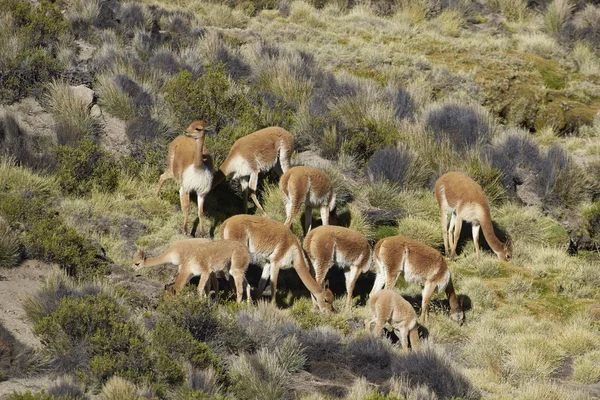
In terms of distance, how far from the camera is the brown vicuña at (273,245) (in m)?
11.4

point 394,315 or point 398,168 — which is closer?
point 394,315

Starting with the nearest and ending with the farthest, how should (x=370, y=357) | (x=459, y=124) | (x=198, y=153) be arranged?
(x=370, y=357) → (x=198, y=153) → (x=459, y=124)

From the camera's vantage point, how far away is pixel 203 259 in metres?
10.7

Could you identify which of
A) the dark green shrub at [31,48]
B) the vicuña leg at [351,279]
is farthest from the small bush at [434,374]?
the dark green shrub at [31,48]

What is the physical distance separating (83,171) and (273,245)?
15.3 feet

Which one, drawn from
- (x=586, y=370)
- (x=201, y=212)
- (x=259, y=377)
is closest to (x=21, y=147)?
(x=201, y=212)

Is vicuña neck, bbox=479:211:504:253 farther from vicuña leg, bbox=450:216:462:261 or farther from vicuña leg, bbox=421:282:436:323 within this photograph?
vicuña leg, bbox=421:282:436:323

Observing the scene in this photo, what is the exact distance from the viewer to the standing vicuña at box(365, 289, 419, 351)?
10641 millimetres

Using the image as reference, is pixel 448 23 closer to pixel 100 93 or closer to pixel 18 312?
pixel 100 93

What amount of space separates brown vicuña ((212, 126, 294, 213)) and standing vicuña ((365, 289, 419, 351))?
157 inches

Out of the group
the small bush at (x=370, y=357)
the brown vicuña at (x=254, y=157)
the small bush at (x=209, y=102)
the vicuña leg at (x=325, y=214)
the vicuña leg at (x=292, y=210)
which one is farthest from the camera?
the small bush at (x=209, y=102)

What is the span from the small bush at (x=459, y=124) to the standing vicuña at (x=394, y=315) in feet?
→ 26.2

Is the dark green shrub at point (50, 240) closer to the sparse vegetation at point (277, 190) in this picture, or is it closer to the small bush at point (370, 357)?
the sparse vegetation at point (277, 190)

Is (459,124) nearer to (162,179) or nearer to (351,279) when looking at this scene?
(351,279)
